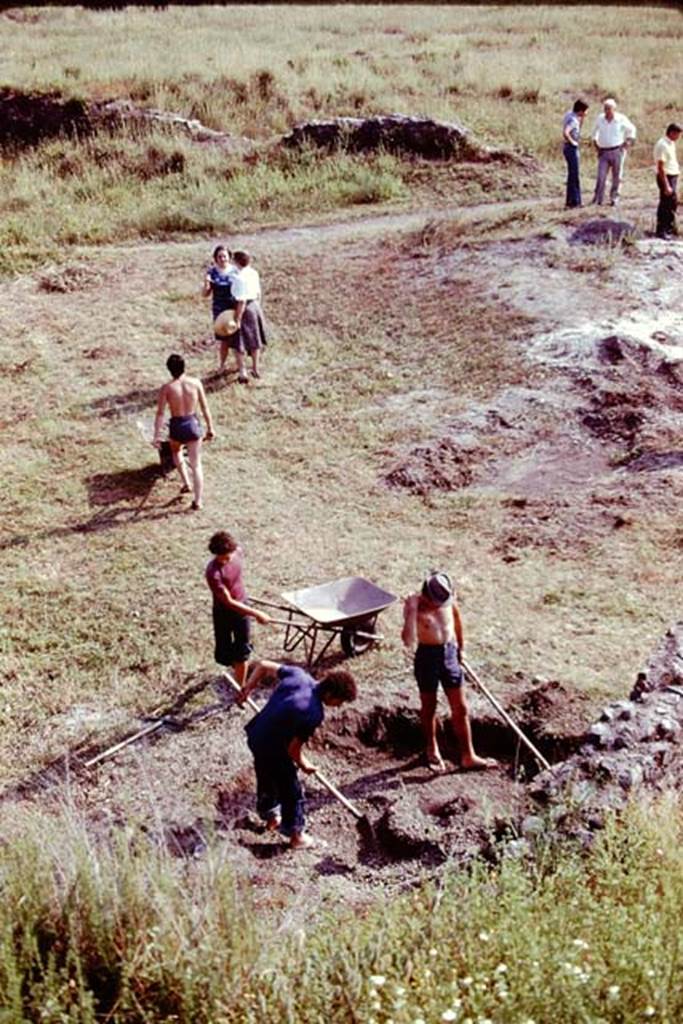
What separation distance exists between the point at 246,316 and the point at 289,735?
27.5 ft

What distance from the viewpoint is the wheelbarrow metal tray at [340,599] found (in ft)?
32.2

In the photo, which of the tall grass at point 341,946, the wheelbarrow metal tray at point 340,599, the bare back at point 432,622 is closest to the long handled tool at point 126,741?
the wheelbarrow metal tray at point 340,599

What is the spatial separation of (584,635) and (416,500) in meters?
3.12

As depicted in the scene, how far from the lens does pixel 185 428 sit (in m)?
12.3

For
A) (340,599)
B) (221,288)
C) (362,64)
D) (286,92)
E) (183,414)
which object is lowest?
(340,599)

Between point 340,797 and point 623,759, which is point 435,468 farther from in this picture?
point 623,759

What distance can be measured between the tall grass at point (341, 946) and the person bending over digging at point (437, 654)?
219 centimetres

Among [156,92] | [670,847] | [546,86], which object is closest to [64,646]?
[670,847]

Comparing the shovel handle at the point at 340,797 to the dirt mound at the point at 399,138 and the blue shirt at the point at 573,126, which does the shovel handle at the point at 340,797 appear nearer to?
the blue shirt at the point at 573,126

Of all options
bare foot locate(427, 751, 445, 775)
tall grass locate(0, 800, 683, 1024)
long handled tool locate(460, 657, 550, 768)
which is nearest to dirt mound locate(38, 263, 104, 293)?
long handled tool locate(460, 657, 550, 768)

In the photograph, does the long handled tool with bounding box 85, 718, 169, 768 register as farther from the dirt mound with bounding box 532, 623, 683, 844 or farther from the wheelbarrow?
the dirt mound with bounding box 532, 623, 683, 844

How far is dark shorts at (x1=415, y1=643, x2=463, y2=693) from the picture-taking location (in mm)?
8508

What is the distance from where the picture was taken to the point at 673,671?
843cm

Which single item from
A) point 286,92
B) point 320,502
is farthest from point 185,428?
point 286,92
